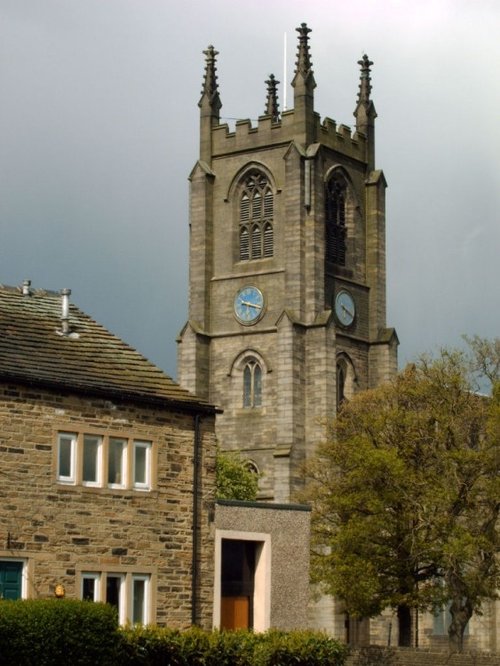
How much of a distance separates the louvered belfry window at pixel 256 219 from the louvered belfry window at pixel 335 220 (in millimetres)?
3238

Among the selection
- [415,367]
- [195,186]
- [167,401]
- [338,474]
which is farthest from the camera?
[195,186]

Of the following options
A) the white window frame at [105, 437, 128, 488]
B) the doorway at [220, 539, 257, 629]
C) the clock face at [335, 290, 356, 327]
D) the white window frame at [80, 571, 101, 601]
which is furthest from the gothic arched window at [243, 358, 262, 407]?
the white window frame at [80, 571, 101, 601]

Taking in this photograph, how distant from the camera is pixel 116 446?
36688mm

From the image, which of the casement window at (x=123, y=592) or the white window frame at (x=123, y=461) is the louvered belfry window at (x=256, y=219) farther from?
the casement window at (x=123, y=592)

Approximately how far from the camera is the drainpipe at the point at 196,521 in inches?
1485

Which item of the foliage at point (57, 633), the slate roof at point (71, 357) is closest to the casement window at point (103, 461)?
the slate roof at point (71, 357)

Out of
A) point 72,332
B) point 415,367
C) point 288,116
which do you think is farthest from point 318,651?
point 288,116

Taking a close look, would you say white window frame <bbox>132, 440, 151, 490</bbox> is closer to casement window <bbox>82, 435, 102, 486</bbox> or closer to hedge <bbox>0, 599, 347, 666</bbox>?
casement window <bbox>82, 435, 102, 486</bbox>

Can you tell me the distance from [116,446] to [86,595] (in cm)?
322

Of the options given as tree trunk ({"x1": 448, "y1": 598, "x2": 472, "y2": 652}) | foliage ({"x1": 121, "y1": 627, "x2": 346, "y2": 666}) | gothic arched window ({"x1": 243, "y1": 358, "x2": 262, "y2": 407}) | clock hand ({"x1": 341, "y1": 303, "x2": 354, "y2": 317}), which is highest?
clock hand ({"x1": 341, "y1": 303, "x2": 354, "y2": 317})

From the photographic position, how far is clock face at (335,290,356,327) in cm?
9475

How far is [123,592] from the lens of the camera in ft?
119

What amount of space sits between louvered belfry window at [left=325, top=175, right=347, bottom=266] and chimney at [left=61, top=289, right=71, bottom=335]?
5625 cm

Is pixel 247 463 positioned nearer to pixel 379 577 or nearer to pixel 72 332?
pixel 379 577
